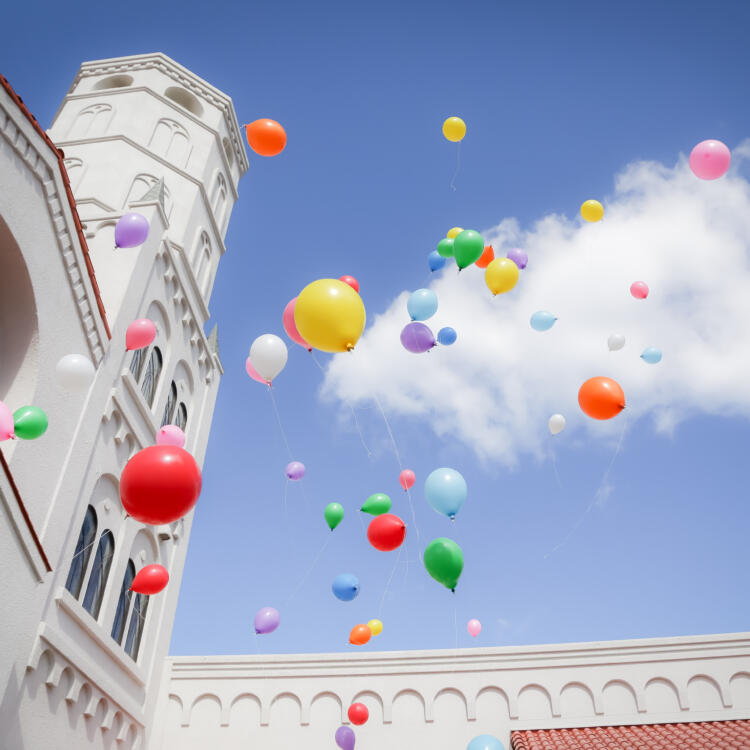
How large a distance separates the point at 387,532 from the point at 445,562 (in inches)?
36.0

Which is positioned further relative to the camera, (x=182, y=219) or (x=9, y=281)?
(x=182, y=219)

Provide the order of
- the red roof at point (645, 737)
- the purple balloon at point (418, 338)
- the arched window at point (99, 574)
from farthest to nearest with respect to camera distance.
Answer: the red roof at point (645, 737), the arched window at point (99, 574), the purple balloon at point (418, 338)

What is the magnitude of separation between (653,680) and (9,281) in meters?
11.5

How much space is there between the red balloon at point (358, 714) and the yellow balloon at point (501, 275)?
281 inches

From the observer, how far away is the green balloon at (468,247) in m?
8.58

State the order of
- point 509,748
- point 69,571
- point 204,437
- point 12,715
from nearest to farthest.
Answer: point 12,715
point 69,571
point 509,748
point 204,437

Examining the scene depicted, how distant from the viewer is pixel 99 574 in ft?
30.9

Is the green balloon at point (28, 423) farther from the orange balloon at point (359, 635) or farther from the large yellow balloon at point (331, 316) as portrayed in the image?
the orange balloon at point (359, 635)

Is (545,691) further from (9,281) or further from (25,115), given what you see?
(25,115)

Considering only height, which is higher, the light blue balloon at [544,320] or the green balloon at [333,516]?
the light blue balloon at [544,320]

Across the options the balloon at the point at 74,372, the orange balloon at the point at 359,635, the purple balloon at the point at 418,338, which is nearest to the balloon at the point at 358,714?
Answer: the orange balloon at the point at 359,635

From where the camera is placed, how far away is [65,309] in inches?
336

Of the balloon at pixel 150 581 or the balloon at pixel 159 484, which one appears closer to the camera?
the balloon at pixel 159 484

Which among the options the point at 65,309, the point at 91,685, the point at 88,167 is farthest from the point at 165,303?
the point at 91,685
